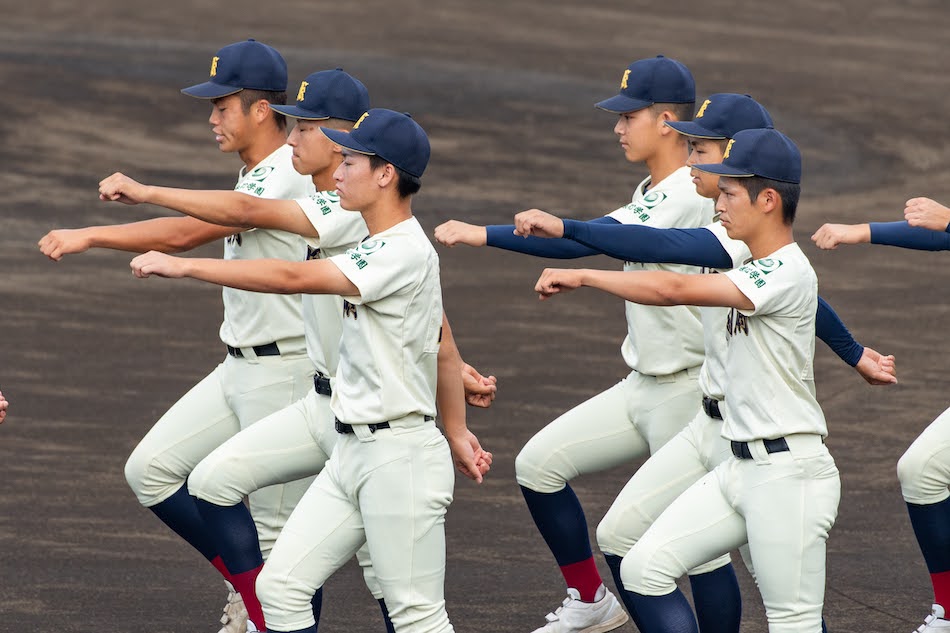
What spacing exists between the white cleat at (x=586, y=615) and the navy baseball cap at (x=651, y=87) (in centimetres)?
224

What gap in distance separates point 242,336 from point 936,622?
336 cm

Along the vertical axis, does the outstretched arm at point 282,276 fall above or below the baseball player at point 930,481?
above

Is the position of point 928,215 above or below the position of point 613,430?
above

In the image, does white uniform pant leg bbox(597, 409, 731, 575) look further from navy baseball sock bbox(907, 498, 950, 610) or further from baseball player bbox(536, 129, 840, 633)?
navy baseball sock bbox(907, 498, 950, 610)

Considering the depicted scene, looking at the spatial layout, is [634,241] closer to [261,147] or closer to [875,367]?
[875,367]

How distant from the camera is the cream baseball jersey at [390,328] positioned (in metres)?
6.02

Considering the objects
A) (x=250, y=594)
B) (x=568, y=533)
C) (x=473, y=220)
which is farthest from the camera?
(x=473, y=220)

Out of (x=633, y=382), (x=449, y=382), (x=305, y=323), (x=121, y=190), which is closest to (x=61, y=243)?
(x=121, y=190)

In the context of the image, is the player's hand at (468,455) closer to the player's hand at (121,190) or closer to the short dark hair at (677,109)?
the player's hand at (121,190)

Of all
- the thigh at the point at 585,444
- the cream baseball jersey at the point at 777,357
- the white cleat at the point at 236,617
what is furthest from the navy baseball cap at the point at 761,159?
the white cleat at the point at 236,617

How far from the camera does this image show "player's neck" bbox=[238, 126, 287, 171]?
7.40m

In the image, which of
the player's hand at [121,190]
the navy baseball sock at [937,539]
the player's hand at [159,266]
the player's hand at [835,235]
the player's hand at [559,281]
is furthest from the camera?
the navy baseball sock at [937,539]

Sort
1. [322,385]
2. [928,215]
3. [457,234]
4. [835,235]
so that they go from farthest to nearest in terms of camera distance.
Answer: [928,215]
[322,385]
[835,235]
[457,234]

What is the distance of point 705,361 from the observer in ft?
22.3
